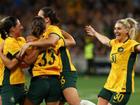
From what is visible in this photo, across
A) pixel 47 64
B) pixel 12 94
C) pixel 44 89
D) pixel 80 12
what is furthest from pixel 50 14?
pixel 80 12

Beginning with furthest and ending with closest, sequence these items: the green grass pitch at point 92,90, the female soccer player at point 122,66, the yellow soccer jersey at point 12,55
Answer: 1. the green grass pitch at point 92,90
2. the female soccer player at point 122,66
3. the yellow soccer jersey at point 12,55

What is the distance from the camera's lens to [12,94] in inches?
382

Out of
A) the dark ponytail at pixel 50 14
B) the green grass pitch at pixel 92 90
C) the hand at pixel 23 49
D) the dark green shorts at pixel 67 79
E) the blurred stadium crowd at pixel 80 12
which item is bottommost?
the green grass pitch at pixel 92 90

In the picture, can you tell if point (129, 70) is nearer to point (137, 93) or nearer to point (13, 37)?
point (13, 37)

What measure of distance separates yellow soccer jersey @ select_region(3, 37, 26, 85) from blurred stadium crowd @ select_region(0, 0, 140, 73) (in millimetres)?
17921

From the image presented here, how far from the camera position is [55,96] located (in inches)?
383

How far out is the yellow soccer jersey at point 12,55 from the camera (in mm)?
9719

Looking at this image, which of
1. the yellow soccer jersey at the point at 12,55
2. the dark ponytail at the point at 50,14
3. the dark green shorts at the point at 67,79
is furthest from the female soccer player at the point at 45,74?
the dark green shorts at the point at 67,79

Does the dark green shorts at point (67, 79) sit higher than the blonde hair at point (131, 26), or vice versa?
the blonde hair at point (131, 26)

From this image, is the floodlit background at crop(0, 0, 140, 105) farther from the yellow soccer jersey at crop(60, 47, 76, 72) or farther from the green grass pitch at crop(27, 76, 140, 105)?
the yellow soccer jersey at crop(60, 47, 76, 72)

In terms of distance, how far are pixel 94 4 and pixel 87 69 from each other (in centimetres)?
320

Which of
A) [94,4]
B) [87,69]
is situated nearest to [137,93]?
Answer: [87,69]

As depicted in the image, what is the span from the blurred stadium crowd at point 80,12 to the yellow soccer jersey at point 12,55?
17921mm

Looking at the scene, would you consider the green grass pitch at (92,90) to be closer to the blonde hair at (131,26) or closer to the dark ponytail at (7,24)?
the blonde hair at (131,26)
